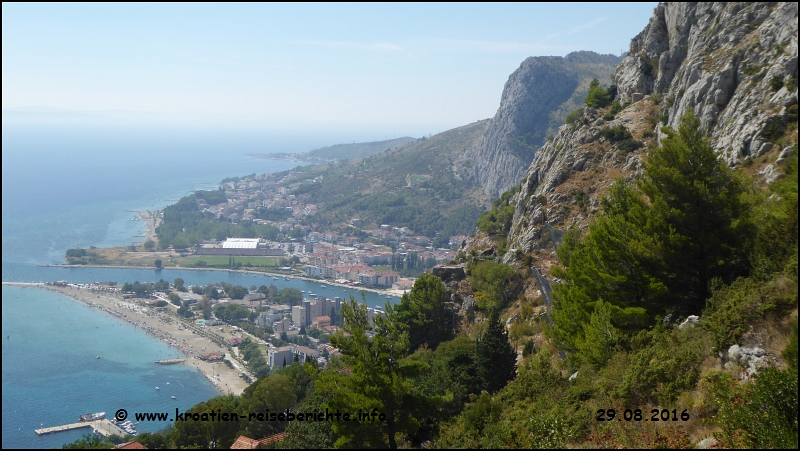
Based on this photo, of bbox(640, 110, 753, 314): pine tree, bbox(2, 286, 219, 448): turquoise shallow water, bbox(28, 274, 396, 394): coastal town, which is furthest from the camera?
bbox(28, 274, 396, 394): coastal town

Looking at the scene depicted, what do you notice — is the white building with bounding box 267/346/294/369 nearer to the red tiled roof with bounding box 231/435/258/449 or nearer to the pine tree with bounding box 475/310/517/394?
the red tiled roof with bounding box 231/435/258/449

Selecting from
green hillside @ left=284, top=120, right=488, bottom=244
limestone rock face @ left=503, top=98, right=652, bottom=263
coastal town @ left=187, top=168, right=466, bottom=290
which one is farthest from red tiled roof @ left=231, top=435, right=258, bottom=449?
green hillside @ left=284, top=120, right=488, bottom=244

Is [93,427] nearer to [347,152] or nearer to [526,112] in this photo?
[526,112]

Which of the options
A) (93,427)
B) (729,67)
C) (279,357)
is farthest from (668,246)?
(279,357)

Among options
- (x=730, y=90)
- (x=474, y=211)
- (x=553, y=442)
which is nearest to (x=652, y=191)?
(x=553, y=442)

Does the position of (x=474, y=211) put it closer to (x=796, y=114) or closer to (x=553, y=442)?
(x=796, y=114)

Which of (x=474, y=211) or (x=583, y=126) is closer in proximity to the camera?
(x=583, y=126)

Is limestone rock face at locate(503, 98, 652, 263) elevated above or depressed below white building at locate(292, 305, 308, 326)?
above
